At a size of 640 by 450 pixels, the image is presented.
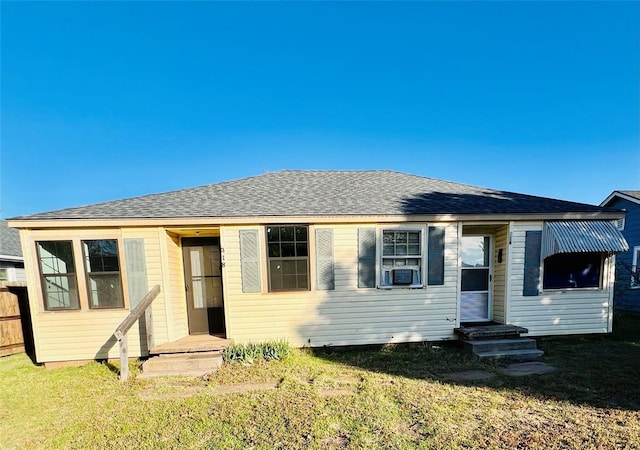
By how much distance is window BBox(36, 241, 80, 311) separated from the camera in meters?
5.32

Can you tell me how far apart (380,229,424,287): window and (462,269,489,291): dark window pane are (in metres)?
1.50

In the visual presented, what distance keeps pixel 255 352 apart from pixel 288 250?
207 cm

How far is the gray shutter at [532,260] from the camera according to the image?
5.96 m

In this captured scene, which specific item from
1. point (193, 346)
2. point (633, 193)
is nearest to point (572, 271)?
point (193, 346)

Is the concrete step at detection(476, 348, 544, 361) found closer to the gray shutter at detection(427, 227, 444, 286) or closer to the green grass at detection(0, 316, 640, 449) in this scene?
the green grass at detection(0, 316, 640, 449)

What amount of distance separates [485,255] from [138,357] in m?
8.00

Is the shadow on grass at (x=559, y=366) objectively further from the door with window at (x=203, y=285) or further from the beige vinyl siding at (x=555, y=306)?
the door with window at (x=203, y=285)

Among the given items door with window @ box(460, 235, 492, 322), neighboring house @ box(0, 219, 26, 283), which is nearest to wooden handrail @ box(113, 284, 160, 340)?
door with window @ box(460, 235, 492, 322)

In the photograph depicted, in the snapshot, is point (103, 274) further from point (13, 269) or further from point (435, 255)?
point (13, 269)

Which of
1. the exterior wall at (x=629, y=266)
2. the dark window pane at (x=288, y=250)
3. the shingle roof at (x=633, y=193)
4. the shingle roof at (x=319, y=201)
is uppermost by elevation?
the shingle roof at (x=319, y=201)

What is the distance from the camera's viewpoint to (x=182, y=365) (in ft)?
16.2

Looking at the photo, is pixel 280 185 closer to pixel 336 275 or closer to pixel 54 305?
pixel 336 275

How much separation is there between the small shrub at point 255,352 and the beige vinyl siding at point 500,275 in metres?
4.81

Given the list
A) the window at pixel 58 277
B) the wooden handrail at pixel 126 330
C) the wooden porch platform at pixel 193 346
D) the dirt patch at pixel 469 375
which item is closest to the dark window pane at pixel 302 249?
the wooden porch platform at pixel 193 346
